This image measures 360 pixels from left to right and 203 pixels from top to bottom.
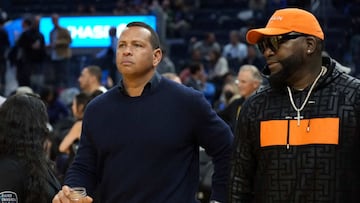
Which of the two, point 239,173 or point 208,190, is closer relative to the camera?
point 239,173

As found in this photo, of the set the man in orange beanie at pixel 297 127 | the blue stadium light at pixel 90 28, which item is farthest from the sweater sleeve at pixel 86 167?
the blue stadium light at pixel 90 28

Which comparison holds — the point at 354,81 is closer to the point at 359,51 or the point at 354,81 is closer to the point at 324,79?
the point at 324,79

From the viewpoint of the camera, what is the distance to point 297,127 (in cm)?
461

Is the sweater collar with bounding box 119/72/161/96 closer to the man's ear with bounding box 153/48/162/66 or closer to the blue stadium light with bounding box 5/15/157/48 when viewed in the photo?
the man's ear with bounding box 153/48/162/66

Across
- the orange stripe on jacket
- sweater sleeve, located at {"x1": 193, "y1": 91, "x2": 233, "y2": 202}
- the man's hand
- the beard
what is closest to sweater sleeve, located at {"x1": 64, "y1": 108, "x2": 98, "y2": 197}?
the man's hand

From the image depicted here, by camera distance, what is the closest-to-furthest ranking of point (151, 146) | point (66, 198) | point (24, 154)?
point (66, 198) → point (151, 146) → point (24, 154)

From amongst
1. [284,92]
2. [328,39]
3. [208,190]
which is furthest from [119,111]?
[328,39]

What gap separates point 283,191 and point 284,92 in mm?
508

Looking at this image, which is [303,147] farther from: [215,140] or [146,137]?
[146,137]

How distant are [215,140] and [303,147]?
86 centimetres

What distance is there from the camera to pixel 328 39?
61.6ft

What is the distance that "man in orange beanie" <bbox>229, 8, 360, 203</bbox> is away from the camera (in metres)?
4.53

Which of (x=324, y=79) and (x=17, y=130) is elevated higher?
(x=324, y=79)

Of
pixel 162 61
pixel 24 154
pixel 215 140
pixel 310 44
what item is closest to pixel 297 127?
pixel 310 44
